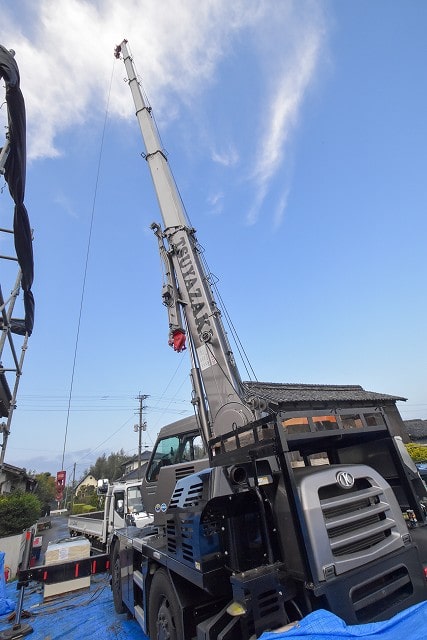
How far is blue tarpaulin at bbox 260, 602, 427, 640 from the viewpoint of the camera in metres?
1.61

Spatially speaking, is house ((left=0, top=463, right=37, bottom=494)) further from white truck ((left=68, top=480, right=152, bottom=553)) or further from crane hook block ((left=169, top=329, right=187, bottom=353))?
crane hook block ((left=169, top=329, right=187, bottom=353))

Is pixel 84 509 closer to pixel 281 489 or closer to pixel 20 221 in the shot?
pixel 20 221

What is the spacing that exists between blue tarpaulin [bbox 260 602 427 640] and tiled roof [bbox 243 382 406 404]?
1354cm

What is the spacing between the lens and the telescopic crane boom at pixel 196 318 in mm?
4875

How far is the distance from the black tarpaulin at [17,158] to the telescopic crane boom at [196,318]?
253 centimetres

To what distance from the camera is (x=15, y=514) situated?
41.3 ft

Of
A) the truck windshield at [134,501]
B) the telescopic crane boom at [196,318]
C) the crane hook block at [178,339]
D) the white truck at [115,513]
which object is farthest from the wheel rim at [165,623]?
the truck windshield at [134,501]

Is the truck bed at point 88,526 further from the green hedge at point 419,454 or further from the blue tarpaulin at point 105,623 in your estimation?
the green hedge at point 419,454

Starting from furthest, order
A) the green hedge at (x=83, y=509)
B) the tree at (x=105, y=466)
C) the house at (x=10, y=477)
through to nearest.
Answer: the tree at (x=105, y=466)
the green hedge at (x=83, y=509)
the house at (x=10, y=477)

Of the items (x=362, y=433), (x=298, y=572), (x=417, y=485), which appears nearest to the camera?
(x=298, y=572)

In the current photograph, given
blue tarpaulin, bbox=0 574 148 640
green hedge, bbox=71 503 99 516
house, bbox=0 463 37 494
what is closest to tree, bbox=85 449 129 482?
green hedge, bbox=71 503 99 516

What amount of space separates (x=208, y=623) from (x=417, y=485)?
2699mm

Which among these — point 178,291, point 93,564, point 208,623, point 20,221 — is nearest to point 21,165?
point 20,221

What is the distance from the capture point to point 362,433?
340 cm
